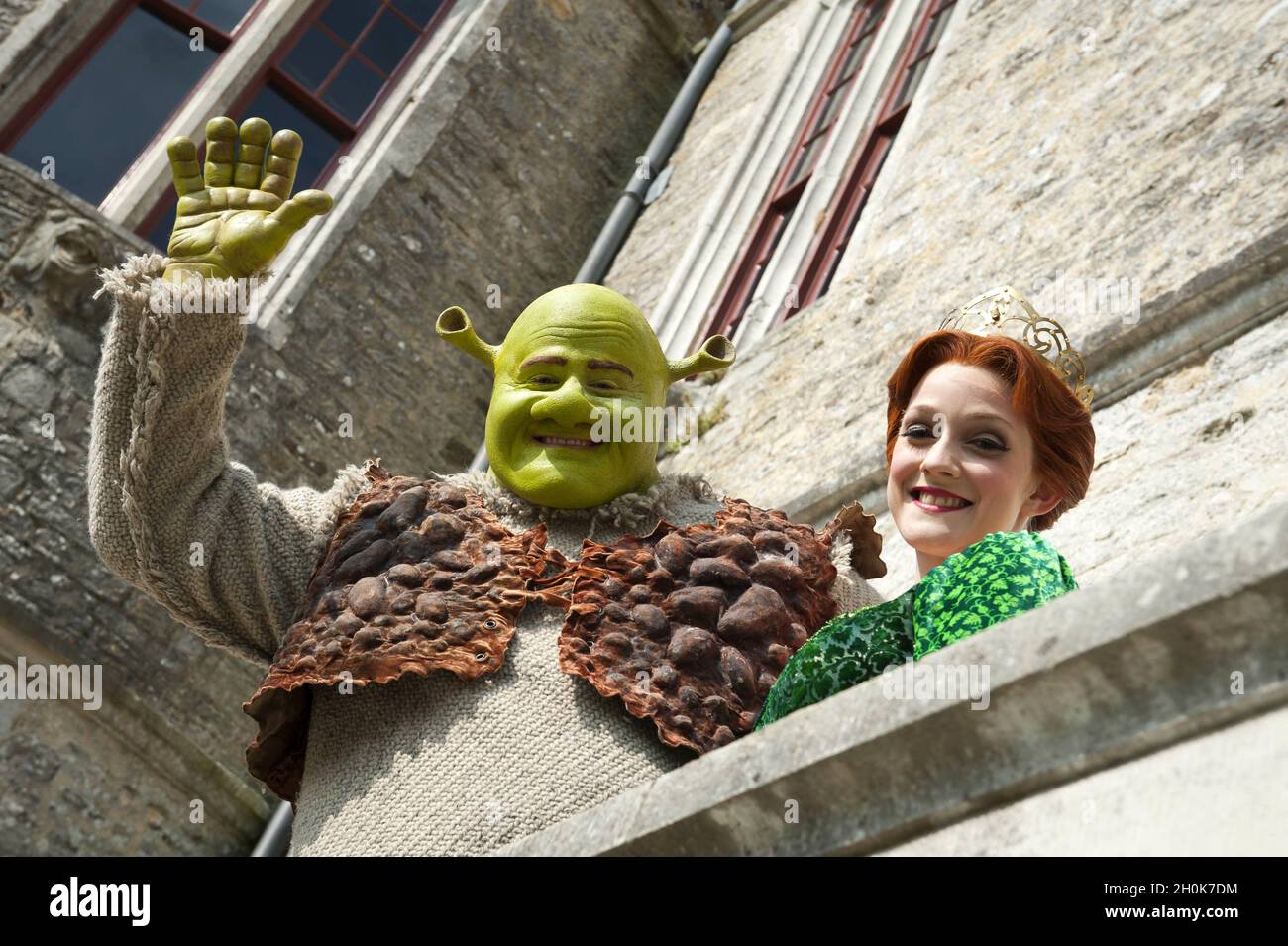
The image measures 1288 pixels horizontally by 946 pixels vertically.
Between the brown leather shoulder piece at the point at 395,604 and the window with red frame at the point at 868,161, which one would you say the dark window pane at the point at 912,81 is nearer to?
the window with red frame at the point at 868,161

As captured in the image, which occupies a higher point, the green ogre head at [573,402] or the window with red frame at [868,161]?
the window with red frame at [868,161]

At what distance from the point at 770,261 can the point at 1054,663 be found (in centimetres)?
541

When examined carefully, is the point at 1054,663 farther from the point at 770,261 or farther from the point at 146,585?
the point at 770,261

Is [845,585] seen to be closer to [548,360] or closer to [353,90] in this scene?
[548,360]

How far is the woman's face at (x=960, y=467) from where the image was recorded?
260cm

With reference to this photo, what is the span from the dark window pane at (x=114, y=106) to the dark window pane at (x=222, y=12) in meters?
0.15

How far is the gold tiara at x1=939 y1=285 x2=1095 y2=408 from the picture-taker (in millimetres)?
2852

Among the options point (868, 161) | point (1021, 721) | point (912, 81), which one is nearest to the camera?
point (1021, 721)

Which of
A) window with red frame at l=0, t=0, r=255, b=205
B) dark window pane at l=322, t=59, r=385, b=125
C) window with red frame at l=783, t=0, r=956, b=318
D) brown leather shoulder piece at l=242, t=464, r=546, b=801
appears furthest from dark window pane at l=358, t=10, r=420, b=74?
brown leather shoulder piece at l=242, t=464, r=546, b=801

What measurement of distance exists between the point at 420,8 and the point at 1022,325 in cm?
615

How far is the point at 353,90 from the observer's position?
7887mm

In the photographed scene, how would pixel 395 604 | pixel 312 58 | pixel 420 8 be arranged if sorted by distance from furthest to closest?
pixel 420 8
pixel 312 58
pixel 395 604

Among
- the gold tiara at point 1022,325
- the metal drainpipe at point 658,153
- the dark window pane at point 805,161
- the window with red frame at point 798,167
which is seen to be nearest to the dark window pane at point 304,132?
the metal drainpipe at point 658,153

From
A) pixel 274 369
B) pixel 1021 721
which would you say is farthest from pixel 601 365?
→ pixel 274 369
